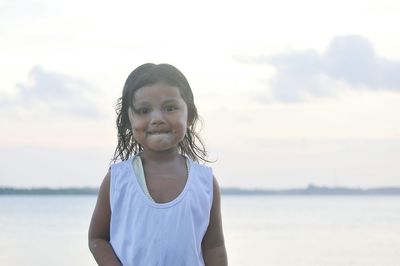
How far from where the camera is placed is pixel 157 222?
283 centimetres

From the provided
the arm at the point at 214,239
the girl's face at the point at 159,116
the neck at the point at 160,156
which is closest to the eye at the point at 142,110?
the girl's face at the point at 159,116

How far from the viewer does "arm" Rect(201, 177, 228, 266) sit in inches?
117

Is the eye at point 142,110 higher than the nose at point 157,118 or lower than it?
higher

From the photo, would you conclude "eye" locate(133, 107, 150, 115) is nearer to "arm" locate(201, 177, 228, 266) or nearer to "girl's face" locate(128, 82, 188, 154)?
"girl's face" locate(128, 82, 188, 154)

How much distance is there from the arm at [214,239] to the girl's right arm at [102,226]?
0.30 m

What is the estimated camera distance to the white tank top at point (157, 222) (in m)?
2.82

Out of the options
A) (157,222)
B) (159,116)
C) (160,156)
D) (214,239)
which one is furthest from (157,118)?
(214,239)

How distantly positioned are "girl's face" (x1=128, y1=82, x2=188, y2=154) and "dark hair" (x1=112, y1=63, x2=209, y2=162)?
22mm

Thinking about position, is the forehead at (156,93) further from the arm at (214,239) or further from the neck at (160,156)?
the arm at (214,239)

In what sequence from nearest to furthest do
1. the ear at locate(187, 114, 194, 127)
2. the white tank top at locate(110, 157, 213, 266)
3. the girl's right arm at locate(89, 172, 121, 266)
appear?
1. the white tank top at locate(110, 157, 213, 266)
2. the girl's right arm at locate(89, 172, 121, 266)
3. the ear at locate(187, 114, 194, 127)

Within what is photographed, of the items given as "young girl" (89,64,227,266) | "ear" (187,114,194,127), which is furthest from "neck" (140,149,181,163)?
"ear" (187,114,194,127)

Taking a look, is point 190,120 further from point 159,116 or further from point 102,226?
point 102,226

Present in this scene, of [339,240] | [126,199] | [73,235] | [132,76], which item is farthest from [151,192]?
[73,235]

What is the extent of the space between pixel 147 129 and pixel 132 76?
Result: 0.18 meters
